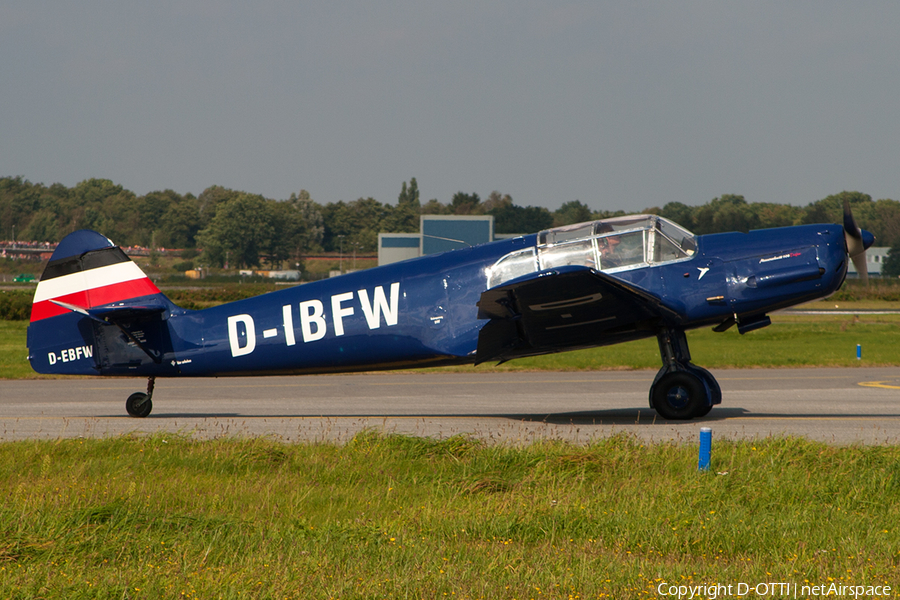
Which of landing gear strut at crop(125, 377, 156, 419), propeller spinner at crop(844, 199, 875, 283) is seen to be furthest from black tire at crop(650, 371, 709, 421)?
landing gear strut at crop(125, 377, 156, 419)

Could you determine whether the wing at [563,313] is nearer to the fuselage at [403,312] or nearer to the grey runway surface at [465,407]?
the fuselage at [403,312]

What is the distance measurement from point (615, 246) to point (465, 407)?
444 centimetres

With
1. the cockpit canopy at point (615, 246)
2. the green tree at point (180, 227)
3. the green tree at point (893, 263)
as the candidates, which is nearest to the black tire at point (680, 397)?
the cockpit canopy at point (615, 246)

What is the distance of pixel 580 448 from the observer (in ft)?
27.6

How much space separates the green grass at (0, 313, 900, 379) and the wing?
10459 mm

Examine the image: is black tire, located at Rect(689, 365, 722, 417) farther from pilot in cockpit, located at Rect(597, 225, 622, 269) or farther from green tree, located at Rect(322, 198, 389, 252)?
green tree, located at Rect(322, 198, 389, 252)

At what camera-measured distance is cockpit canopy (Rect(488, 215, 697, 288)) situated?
11.4m

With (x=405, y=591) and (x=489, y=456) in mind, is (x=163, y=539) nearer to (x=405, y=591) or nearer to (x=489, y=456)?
(x=405, y=591)

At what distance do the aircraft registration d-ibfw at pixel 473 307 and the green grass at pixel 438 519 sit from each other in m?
2.96

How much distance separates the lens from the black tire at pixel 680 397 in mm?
11477

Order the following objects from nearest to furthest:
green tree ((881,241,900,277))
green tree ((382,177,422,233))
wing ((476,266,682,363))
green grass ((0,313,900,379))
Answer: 1. wing ((476,266,682,363))
2. green grass ((0,313,900,379))
3. green tree ((881,241,900,277))
4. green tree ((382,177,422,233))

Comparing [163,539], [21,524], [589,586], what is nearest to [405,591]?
[589,586]

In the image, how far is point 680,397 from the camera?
1159cm

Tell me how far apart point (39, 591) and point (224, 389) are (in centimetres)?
1325
